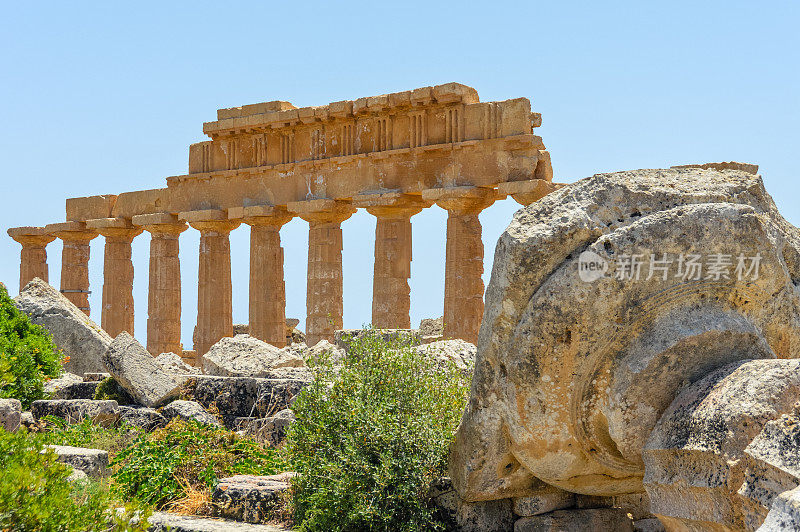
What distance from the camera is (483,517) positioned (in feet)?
20.6

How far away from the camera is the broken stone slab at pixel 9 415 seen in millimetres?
8562

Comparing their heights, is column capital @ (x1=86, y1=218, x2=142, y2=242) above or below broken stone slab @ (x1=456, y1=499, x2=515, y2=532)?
above

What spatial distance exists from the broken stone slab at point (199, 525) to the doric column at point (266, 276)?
16740 millimetres

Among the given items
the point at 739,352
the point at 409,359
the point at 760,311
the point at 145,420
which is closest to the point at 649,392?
the point at 739,352

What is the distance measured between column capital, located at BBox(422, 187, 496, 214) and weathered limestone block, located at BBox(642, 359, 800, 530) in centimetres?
1518

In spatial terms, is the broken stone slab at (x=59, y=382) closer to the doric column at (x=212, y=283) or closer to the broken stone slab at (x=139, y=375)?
the broken stone slab at (x=139, y=375)

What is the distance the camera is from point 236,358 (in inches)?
498

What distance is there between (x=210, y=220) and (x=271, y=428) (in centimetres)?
1576

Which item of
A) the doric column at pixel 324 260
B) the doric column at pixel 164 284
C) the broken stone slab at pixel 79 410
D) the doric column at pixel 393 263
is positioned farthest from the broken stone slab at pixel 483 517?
the doric column at pixel 164 284

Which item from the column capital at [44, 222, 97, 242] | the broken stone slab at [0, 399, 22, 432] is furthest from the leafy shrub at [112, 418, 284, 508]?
the column capital at [44, 222, 97, 242]

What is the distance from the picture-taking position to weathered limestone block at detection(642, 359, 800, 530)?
4414 mm

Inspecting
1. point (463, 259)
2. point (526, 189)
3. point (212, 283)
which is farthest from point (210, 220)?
point (526, 189)

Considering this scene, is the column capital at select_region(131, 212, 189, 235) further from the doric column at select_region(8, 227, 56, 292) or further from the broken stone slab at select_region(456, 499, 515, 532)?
the broken stone slab at select_region(456, 499, 515, 532)

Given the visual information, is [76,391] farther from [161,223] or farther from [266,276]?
[161,223]
